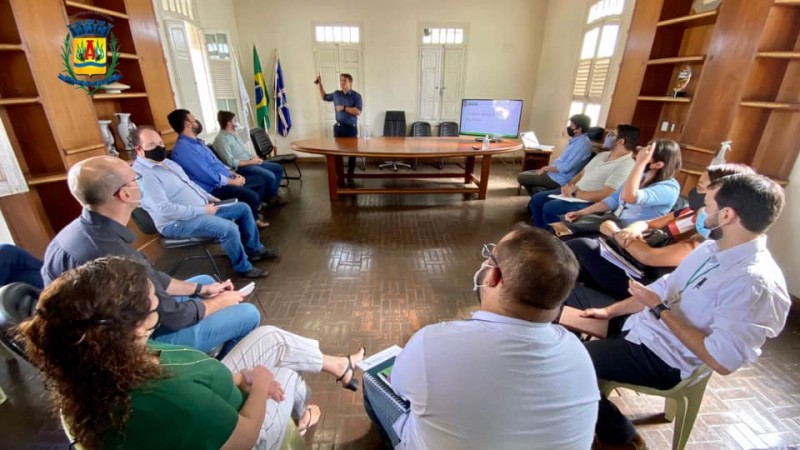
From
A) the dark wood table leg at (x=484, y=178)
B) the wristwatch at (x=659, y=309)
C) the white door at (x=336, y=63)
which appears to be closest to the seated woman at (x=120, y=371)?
the wristwatch at (x=659, y=309)

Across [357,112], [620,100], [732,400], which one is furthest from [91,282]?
[357,112]

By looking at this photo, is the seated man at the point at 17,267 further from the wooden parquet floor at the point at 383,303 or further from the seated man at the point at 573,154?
the seated man at the point at 573,154

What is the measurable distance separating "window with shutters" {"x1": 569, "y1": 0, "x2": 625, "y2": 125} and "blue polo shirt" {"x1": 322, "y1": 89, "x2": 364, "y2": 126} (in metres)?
3.53

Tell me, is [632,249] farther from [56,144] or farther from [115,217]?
[56,144]

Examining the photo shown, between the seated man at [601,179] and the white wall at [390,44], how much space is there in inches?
159

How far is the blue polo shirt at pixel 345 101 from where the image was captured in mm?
5633

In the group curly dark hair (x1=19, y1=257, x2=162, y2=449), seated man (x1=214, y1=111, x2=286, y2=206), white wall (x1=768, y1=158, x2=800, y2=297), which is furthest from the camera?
seated man (x1=214, y1=111, x2=286, y2=206)

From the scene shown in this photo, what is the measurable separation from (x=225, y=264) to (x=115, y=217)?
1.62 m

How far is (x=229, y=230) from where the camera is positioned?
107 inches

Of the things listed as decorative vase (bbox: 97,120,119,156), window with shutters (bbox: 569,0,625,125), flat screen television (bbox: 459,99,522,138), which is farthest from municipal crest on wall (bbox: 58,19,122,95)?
window with shutters (bbox: 569,0,625,125)

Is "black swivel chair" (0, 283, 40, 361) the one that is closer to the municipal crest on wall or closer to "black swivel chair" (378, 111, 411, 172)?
the municipal crest on wall

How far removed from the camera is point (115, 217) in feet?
5.14

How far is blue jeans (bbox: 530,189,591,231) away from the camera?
3170mm

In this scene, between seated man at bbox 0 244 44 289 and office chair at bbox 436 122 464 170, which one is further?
office chair at bbox 436 122 464 170
